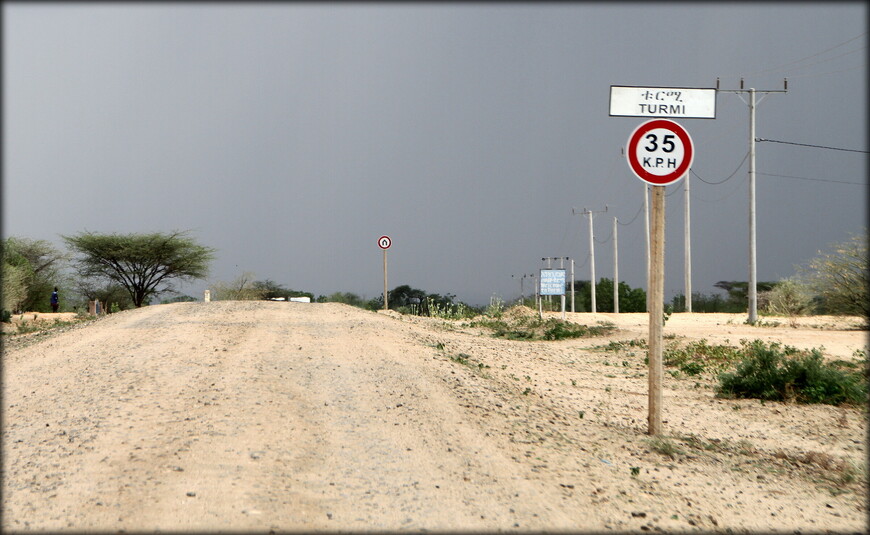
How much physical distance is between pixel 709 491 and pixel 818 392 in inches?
221

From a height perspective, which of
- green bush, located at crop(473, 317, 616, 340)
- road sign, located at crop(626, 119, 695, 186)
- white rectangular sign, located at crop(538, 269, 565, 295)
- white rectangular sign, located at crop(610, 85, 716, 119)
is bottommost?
green bush, located at crop(473, 317, 616, 340)

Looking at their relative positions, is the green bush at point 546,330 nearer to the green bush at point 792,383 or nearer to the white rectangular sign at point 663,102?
the green bush at point 792,383

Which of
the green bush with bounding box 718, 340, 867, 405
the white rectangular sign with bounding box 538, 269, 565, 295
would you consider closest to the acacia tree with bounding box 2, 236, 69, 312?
the white rectangular sign with bounding box 538, 269, 565, 295

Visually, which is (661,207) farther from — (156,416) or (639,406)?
(156,416)

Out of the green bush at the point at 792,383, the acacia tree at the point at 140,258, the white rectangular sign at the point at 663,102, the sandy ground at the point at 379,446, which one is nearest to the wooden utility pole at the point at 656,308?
the sandy ground at the point at 379,446

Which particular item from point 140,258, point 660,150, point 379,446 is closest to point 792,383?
point 660,150

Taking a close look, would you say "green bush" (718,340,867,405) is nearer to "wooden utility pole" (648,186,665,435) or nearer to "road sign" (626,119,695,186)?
"wooden utility pole" (648,186,665,435)

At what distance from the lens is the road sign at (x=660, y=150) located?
8.15m

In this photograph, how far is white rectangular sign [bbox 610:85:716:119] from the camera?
8.44 meters

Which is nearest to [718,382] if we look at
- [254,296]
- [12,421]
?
[12,421]

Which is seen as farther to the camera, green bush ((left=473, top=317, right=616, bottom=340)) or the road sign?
green bush ((left=473, top=317, right=616, bottom=340))

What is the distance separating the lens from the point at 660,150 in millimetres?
8180

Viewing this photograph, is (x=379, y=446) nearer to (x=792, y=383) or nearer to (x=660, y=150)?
(x=660, y=150)

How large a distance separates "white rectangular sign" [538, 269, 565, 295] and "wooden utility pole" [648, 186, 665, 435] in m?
17.1
